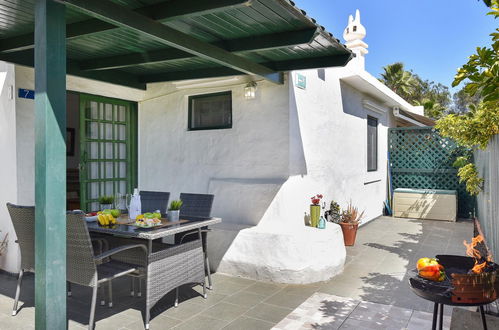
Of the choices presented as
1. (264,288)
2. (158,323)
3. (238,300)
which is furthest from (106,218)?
(264,288)

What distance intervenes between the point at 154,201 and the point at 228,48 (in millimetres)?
2144

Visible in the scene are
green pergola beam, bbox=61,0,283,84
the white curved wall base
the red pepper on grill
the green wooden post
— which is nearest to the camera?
the red pepper on grill

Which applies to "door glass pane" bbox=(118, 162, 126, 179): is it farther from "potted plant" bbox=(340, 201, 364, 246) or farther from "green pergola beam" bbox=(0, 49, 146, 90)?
"potted plant" bbox=(340, 201, 364, 246)

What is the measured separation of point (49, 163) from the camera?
2582mm

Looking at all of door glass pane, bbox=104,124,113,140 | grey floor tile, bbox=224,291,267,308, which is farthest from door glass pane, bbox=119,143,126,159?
grey floor tile, bbox=224,291,267,308

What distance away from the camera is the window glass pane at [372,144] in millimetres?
8867

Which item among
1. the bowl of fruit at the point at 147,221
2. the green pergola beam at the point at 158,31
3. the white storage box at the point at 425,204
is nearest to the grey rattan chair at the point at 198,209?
the bowl of fruit at the point at 147,221

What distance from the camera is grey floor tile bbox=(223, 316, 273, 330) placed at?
3279 mm

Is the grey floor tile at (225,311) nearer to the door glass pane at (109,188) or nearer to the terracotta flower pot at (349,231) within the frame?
the terracotta flower pot at (349,231)

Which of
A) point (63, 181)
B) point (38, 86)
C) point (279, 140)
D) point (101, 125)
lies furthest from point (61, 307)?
point (101, 125)

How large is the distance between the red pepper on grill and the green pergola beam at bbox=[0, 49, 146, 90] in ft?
14.9

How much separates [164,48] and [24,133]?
6.76 ft

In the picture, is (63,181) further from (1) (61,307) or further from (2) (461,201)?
(2) (461,201)

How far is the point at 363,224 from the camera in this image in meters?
8.25
